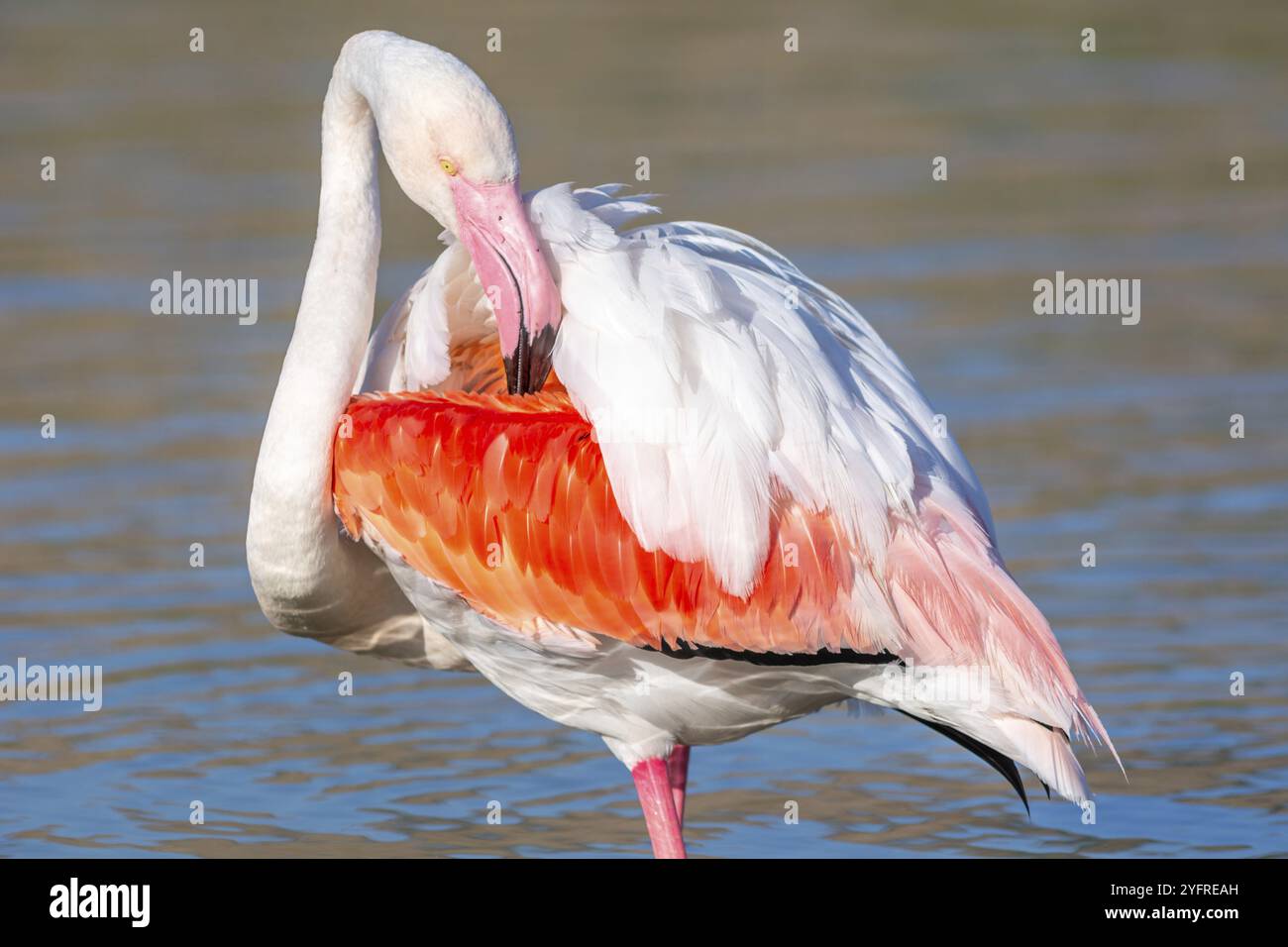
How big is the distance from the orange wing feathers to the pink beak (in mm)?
169

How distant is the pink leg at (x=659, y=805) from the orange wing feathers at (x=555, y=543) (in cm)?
51

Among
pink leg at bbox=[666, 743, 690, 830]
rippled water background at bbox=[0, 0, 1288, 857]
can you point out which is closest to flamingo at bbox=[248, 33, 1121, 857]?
pink leg at bbox=[666, 743, 690, 830]

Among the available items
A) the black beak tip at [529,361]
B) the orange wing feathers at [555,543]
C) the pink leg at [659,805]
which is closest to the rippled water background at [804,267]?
the pink leg at [659,805]

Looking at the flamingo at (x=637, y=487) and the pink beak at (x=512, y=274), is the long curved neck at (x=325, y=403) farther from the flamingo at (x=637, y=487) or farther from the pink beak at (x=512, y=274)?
the pink beak at (x=512, y=274)

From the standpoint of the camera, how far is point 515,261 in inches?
202

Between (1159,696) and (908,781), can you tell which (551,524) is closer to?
(908,781)

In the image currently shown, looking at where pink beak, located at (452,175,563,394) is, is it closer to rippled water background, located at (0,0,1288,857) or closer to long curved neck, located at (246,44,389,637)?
long curved neck, located at (246,44,389,637)

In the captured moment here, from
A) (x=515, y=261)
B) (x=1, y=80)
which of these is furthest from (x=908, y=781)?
(x=1, y=80)

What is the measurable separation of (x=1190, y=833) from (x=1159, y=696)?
3.38 ft

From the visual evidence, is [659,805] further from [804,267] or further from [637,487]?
[804,267]

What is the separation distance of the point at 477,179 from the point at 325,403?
693 millimetres

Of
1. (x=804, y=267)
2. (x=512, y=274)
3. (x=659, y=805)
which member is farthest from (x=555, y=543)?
(x=804, y=267)

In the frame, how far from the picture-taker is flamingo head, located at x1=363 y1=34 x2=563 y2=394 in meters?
5.10

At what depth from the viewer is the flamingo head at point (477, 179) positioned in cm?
510
